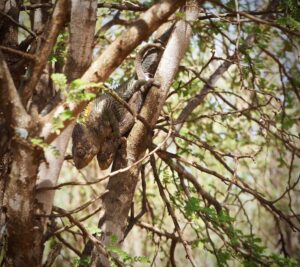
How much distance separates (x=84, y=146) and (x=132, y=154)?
4.37ft

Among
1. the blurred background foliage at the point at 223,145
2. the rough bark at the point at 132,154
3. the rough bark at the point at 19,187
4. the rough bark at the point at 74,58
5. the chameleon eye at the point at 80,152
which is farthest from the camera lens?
the chameleon eye at the point at 80,152

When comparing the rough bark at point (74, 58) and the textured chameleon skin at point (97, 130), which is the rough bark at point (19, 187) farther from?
the textured chameleon skin at point (97, 130)

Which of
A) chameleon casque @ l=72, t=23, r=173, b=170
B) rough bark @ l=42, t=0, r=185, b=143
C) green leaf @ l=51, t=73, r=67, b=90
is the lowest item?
green leaf @ l=51, t=73, r=67, b=90

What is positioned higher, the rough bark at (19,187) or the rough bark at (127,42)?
the rough bark at (127,42)

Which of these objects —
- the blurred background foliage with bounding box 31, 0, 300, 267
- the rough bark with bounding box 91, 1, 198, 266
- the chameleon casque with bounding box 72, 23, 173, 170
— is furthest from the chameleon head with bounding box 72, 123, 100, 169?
the rough bark with bounding box 91, 1, 198, 266

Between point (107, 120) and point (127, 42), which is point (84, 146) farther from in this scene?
point (127, 42)

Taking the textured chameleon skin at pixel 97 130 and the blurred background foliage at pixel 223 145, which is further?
the textured chameleon skin at pixel 97 130

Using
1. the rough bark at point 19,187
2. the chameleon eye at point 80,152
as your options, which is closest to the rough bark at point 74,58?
the rough bark at point 19,187

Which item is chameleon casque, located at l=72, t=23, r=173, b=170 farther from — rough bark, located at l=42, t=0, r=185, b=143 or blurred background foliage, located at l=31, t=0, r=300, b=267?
rough bark, located at l=42, t=0, r=185, b=143

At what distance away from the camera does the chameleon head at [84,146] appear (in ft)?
13.5

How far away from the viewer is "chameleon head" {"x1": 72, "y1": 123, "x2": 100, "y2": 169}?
411 centimetres

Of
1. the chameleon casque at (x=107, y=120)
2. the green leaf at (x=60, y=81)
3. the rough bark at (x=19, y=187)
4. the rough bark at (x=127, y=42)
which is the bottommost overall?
the rough bark at (x=19, y=187)

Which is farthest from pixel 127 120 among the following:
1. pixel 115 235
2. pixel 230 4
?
pixel 230 4

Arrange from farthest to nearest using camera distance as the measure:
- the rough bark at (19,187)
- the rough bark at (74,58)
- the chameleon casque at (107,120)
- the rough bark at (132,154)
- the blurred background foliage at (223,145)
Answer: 1. the chameleon casque at (107,120)
2. the blurred background foliage at (223,145)
3. the rough bark at (132,154)
4. the rough bark at (74,58)
5. the rough bark at (19,187)
